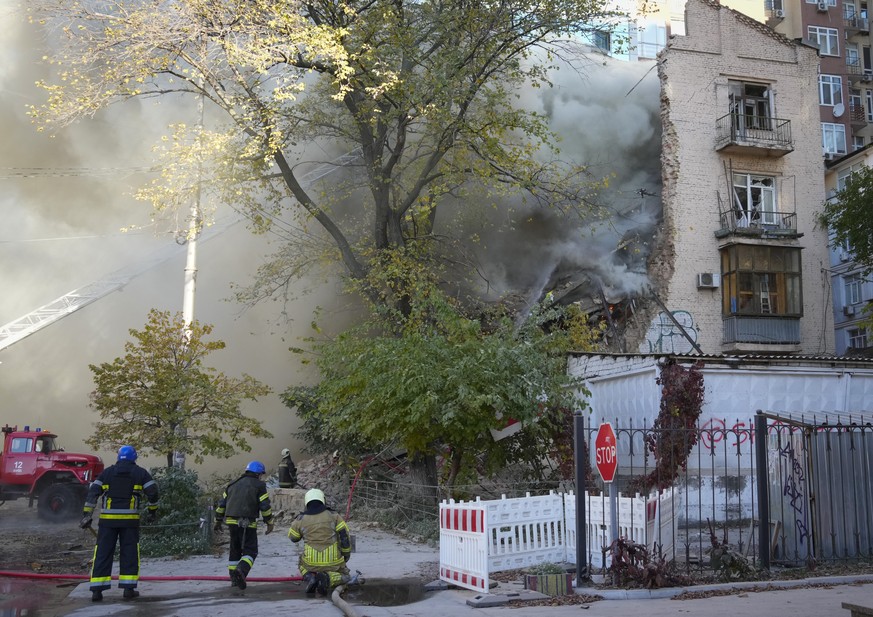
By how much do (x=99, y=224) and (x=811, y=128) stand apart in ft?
89.2

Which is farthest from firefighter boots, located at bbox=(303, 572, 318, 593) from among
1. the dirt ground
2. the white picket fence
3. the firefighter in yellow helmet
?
the dirt ground

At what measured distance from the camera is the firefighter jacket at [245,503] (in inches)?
399

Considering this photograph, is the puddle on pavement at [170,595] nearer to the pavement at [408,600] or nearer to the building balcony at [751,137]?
the pavement at [408,600]

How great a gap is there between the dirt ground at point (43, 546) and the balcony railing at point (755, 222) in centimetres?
2246

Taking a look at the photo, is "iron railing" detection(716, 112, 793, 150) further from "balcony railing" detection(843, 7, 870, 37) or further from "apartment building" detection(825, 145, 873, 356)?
"balcony railing" detection(843, 7, 870, 37)

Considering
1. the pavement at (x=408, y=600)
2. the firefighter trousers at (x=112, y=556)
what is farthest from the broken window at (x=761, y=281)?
the firefighter trousers at (x=112, y=556)

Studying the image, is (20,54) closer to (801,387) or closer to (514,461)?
(514,461)

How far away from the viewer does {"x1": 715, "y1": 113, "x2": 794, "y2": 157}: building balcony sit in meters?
28.8

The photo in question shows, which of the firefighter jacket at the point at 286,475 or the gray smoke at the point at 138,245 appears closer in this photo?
the firefighter jacket at the point at 286,475

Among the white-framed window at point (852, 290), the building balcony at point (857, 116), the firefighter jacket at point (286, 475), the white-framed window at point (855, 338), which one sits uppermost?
the building balcony at point (857, 116)

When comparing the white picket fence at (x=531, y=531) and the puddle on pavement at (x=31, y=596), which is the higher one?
the white picket fence at (x=531, y=531)

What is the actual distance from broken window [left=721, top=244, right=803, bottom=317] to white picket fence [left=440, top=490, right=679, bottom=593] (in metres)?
19.5

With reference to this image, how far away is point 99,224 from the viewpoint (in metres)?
31.4

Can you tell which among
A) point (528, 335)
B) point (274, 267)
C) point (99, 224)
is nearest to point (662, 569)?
point (528, 335)
